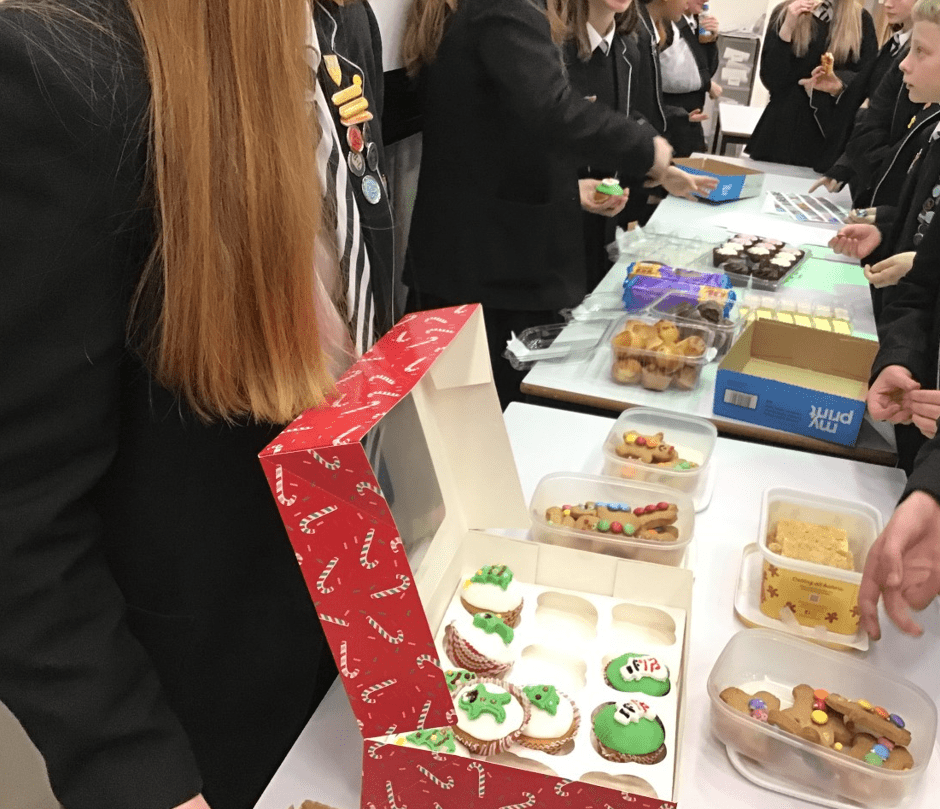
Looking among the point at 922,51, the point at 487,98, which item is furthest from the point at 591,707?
the point at 922,51

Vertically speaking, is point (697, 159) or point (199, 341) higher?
point (199, 341)

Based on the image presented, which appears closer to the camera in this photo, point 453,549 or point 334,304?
Result: point 334,304

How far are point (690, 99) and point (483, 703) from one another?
3.96 meters

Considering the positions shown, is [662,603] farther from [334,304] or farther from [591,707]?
[334,304]

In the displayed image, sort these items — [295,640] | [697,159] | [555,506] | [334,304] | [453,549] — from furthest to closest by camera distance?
1. [697,159]
2. [555,506]
3. [453,549]
4. [295,640]
5. [334,304]

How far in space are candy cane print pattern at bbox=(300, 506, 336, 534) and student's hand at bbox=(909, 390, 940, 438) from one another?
119cm

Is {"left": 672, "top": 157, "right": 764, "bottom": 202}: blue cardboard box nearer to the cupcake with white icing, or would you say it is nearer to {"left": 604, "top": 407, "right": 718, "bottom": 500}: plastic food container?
{"left": 604, "top": 407, "right": 718, "bottom": 500}: plastic food container

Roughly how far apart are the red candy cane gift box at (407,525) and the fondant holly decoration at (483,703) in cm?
13

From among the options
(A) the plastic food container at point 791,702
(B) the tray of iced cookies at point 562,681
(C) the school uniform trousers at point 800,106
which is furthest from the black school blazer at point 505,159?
(C) the school uniform trousers at point 800,106

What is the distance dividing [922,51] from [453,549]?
2.04m

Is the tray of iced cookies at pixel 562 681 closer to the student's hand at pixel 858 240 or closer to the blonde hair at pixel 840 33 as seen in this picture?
the student's hand at pixel 858 240

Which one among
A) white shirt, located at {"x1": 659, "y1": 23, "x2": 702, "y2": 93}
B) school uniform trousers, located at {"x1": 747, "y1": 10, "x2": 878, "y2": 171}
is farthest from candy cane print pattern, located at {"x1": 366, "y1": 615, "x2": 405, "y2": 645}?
school uniform trousers, located at {"x1": 747, "y1": 10, "x2": 878, "y2": 171}

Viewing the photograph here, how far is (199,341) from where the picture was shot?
2.07ft

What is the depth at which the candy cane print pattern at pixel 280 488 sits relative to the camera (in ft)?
2.05
